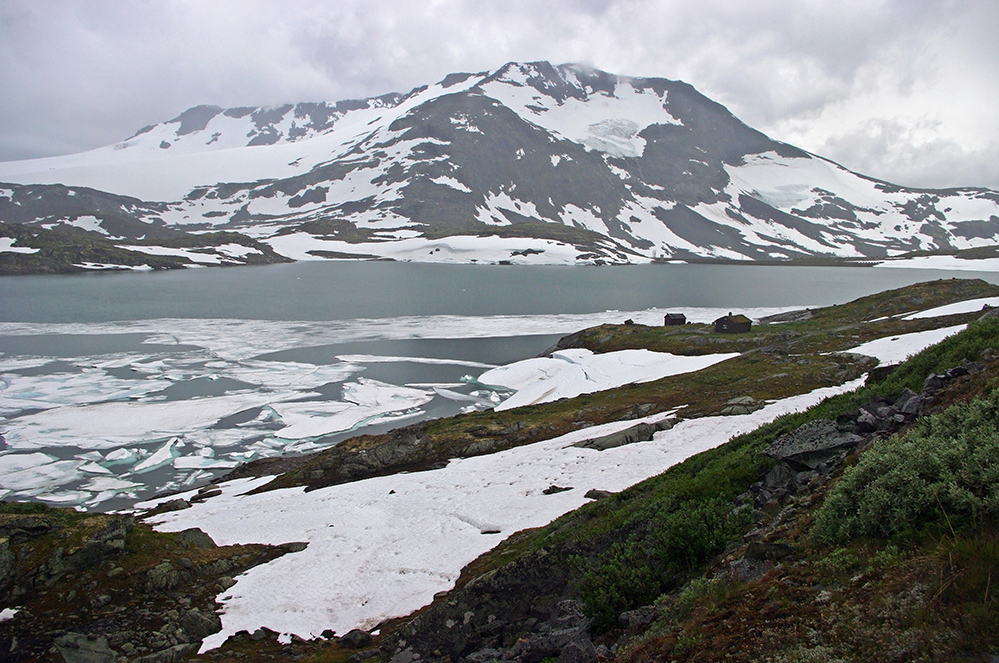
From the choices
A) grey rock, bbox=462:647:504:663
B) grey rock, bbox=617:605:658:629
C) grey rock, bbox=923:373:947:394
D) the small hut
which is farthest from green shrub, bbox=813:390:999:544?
the small hut

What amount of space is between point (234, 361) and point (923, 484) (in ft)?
178

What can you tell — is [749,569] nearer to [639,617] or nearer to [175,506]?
[639,617]

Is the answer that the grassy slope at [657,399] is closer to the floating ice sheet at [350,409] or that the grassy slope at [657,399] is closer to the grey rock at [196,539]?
the floating ice sheet at [350,409]

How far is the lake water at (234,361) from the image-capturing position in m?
31.6

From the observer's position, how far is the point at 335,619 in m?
12.8

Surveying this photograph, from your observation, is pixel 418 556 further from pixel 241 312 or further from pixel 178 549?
pixel 241 312

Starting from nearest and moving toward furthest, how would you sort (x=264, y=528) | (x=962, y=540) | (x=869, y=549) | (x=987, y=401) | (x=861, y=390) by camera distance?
(x=962, y=540)
(x=869, y=549)
(x=987, y=401)
(x=861, y=390)
(x=264, y=528)

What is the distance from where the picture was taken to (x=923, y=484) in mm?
6113

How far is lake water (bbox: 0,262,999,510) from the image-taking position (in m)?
31.6

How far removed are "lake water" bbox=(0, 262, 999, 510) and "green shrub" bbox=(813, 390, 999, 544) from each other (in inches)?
1160

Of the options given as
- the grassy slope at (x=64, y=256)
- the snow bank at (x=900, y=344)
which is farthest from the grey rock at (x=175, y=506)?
the grassy slope at (x=64, y=256)

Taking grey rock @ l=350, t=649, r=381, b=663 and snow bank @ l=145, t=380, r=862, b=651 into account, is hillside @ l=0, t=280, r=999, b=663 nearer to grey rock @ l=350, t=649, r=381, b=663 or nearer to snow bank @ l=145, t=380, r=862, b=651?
grey rock @ l=350, t=649, r=381, b=663

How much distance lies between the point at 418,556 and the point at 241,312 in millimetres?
76452

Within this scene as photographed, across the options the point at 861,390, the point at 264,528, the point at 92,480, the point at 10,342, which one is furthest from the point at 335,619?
the point at 10,342
